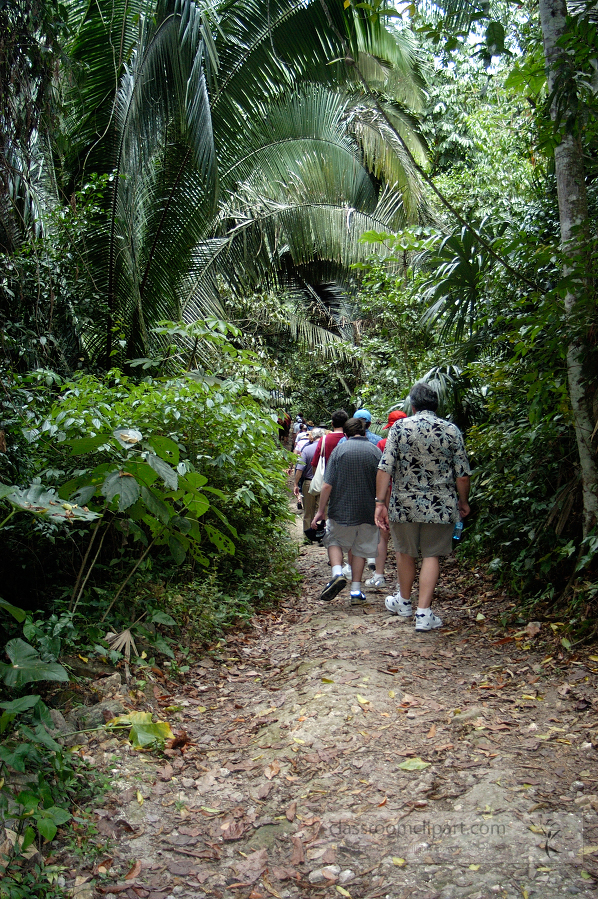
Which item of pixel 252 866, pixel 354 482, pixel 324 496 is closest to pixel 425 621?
pixel 354 482

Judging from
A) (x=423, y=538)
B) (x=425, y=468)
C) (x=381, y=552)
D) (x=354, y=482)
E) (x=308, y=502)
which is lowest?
(x=308, y=502)

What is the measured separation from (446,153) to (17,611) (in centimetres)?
1933

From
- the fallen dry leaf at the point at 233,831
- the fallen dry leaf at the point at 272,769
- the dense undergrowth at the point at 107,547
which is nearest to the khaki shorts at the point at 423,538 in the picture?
the dense undergrowth at the point at 107,547

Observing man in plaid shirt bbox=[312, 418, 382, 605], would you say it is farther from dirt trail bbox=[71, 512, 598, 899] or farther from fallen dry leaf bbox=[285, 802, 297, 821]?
fallen dry leaf bbox=[285, 802, 297, 821]

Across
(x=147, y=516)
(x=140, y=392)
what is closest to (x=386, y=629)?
(x=147, y=516)

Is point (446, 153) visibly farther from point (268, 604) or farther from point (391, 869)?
point (391, 869)

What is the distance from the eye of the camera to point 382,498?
5.74 m

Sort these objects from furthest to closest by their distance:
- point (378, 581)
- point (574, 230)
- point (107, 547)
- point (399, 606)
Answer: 1. point (378, 581)
2. point (399, 606)
3. point (107, 547)
4. point (574, 230)

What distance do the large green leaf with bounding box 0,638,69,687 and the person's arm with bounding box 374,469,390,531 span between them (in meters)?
3.27

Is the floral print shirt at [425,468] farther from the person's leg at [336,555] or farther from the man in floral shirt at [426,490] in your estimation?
the person's leg at [336,555]

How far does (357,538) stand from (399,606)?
0.96m

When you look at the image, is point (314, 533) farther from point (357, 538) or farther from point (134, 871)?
point (134, 871)

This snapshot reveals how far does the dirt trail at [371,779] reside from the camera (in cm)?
265

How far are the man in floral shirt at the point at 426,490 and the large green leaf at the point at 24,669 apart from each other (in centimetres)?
321
